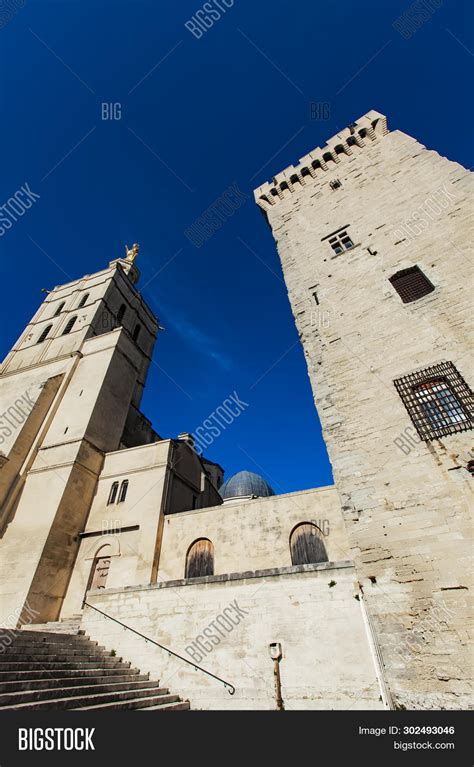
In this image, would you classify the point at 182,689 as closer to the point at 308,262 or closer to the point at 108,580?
the point at 108,580

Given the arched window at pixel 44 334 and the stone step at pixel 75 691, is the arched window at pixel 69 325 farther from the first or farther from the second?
the stone step at pixel 75 691

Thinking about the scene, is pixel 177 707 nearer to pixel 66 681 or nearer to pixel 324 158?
pixel 66 681

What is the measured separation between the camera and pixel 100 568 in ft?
49.0

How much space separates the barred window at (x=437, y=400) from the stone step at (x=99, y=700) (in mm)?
8752

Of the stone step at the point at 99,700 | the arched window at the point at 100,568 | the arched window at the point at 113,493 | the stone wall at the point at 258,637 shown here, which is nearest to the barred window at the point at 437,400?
the stone wall at the point at 258,637

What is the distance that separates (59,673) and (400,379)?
1075 centimetres

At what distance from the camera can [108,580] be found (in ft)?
46.6

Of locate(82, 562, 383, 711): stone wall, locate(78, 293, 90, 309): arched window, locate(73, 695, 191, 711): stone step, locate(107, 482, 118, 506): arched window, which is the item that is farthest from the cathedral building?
locate(78, 293, 90, 309): arched window

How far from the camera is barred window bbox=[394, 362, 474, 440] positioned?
7.27 metres

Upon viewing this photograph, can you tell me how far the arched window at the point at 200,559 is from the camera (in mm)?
13562

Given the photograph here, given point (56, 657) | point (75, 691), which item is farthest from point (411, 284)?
point (56, 657)

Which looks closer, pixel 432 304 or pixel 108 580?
pixel 432 304

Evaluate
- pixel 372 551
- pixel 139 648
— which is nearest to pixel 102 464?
pixel 139 648

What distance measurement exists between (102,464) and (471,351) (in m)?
17.8
